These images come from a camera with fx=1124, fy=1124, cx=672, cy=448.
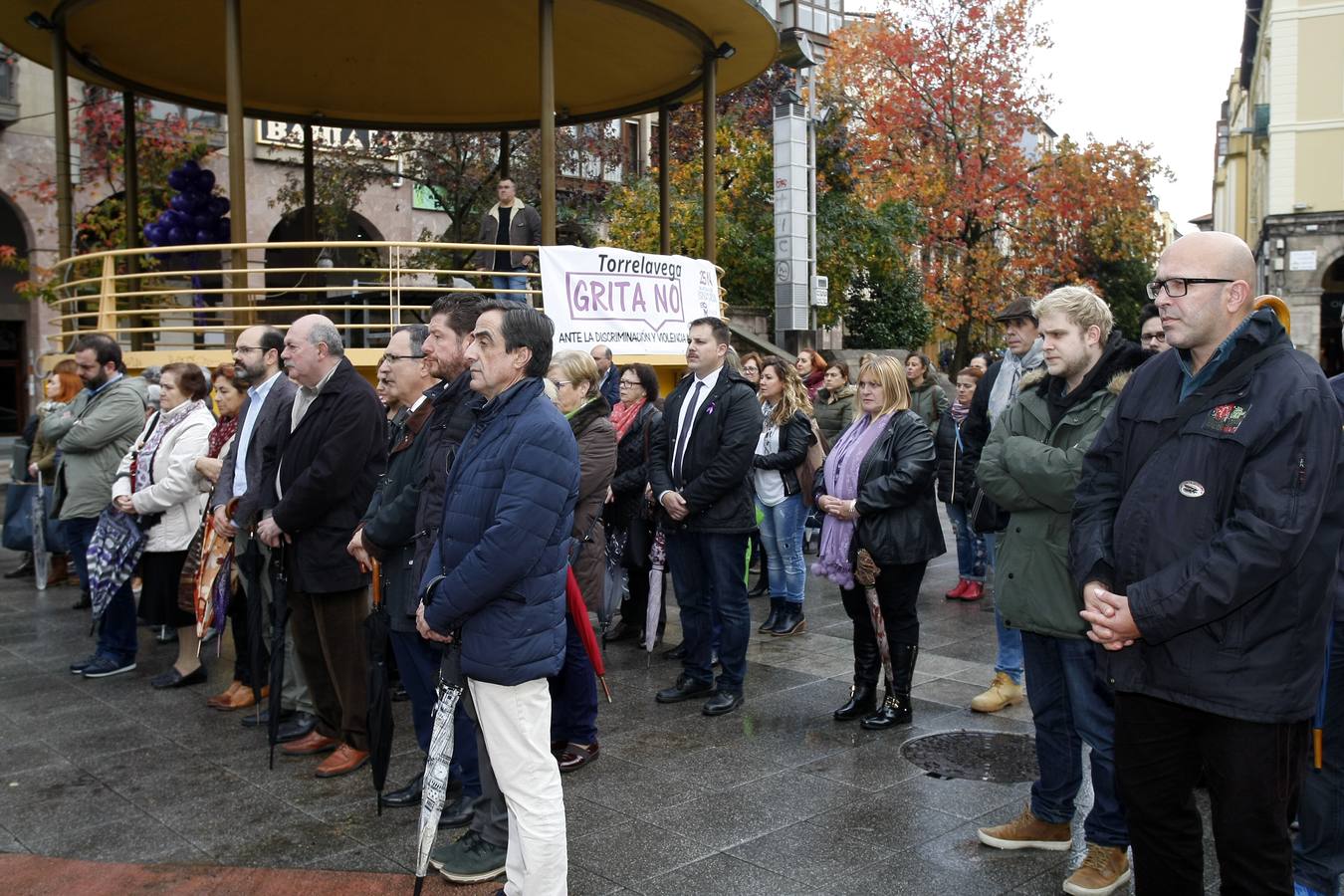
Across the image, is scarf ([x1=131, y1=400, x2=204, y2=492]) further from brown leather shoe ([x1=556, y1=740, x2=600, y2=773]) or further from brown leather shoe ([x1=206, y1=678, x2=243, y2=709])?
brown leather shoe ([x1=556, y1=740, x2=600, y2=773])

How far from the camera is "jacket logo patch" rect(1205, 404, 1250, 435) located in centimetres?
290

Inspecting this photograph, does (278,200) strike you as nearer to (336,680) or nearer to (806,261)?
(806,261)

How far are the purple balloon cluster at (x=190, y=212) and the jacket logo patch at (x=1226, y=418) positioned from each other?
43.2 ft

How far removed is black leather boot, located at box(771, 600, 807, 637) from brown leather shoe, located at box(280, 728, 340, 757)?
3.46 metres

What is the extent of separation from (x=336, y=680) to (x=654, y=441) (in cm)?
227

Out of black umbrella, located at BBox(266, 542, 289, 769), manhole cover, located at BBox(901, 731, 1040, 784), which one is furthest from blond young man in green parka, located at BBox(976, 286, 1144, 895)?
black umbrella, located at BBox(266, 542, 289, 769)

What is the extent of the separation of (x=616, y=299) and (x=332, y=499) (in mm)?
6416

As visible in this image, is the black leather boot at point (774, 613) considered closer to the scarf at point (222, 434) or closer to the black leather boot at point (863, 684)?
the black leather boot at point (863, 684)

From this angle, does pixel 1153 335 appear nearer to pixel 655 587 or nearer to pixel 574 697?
pixel 574 697

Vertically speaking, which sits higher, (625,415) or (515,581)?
(625,415)

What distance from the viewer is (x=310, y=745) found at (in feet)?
18.6

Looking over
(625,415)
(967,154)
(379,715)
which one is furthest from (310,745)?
(967,154)

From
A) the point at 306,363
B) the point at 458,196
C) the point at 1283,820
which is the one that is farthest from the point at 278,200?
the point at 1283,820

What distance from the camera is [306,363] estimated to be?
5.38 metres
